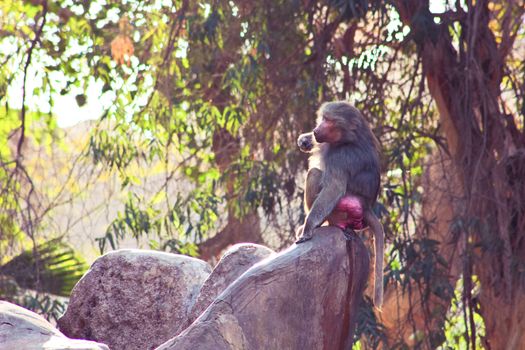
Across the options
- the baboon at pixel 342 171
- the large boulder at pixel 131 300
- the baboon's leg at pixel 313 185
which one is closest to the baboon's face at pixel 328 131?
the baboon at pixel 342 171

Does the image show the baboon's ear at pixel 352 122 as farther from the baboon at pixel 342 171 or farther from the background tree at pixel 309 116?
the background tree at pixel 309 116

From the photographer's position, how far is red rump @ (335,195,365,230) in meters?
4.99

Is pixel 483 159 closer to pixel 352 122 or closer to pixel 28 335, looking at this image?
pixel 352 122

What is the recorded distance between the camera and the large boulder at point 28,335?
4211 mm

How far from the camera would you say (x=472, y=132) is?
27.5 feet

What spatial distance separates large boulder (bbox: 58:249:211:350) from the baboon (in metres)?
1.33

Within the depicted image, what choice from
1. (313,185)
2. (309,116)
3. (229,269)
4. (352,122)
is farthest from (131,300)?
(309,116)

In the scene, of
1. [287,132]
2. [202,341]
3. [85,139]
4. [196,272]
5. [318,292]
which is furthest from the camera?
[85,139]

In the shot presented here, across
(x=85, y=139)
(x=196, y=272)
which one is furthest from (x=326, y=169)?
(x=85, y=139)

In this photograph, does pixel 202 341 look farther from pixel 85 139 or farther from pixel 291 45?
pixel 85 139

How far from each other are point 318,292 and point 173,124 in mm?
4841

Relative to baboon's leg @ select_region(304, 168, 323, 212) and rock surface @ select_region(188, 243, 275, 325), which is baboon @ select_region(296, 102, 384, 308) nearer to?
baboon's leg @ select_region(304, 168, 323, 212)

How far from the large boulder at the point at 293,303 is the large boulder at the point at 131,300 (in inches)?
58.6

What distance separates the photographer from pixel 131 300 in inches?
245
